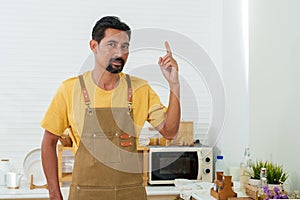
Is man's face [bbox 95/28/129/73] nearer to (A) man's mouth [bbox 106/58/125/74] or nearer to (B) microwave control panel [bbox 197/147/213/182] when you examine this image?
(A) man's mouth [bbox 106/58/125/74]

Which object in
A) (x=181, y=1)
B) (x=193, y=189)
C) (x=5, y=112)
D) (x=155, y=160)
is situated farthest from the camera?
(x=181, y=1)

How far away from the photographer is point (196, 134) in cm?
353

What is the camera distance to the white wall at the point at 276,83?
238 centimetres

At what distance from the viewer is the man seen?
75.7 inches

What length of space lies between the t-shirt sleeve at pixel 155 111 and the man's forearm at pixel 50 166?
42cm

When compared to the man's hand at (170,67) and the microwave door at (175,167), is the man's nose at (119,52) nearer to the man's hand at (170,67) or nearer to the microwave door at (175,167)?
the man's hand at (170,67)

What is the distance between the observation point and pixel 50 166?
1.93 m

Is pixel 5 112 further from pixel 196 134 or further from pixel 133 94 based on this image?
pixel 133 94

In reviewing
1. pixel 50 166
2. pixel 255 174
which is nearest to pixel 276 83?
pixel 255 174

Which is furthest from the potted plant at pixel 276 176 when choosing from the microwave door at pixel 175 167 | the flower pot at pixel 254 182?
the microwave door at pixel 175 167

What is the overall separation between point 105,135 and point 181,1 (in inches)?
72.4

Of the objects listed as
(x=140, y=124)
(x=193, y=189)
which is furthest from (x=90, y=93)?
(x=193, y=189)

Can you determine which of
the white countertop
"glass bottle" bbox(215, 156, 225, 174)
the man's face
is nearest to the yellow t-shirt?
the man's face

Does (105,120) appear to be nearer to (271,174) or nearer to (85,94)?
(85,94)
